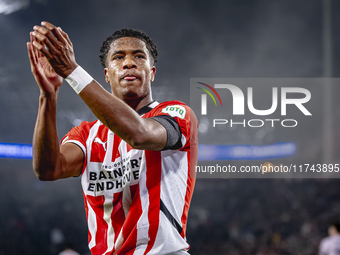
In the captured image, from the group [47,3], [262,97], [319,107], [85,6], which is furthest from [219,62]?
[47,3]

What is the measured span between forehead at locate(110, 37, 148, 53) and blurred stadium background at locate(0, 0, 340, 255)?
10.0m

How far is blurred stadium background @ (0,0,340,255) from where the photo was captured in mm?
11961

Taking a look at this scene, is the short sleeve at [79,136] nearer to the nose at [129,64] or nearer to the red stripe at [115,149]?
the red stripe at [115,149]

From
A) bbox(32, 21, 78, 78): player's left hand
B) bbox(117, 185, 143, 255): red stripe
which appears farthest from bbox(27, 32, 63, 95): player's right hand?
bbox(117, 185, 143, 255): red stripe

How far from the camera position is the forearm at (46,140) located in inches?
75.1

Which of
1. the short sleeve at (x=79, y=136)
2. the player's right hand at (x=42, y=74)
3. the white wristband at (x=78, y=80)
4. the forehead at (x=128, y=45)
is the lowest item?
the short sleeve at (x=79, y=136)

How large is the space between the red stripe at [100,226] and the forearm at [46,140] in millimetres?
314

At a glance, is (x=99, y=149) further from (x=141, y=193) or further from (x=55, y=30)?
(x=55, y=30)

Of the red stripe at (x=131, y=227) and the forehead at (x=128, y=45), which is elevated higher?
the forehead at (x=128, y=45)

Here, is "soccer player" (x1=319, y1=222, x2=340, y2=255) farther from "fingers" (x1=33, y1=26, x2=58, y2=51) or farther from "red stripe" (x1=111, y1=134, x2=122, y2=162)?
"fingers" (x1=33, y1=26, x2=58, y2=51)

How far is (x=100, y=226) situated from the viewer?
6.91 ft

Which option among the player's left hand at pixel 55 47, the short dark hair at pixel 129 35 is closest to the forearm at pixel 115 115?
the player's left hand at pixel 55 47

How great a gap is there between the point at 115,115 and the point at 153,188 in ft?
2.12

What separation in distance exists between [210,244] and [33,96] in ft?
28.3
